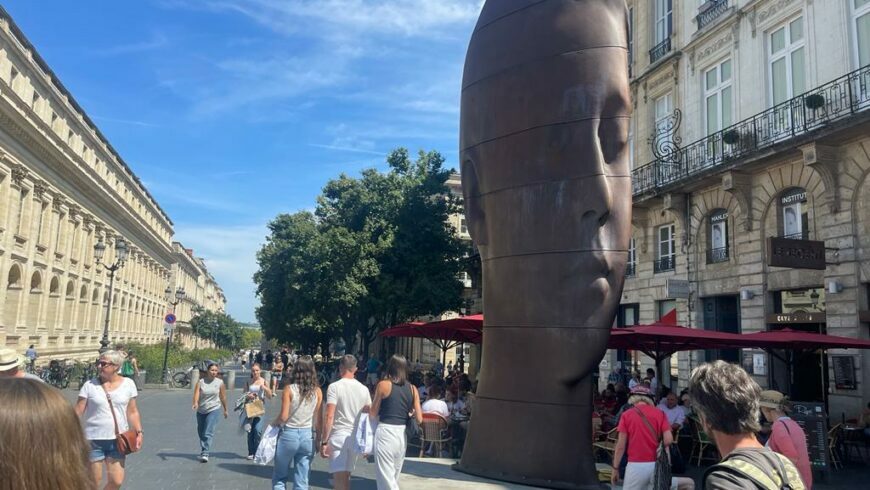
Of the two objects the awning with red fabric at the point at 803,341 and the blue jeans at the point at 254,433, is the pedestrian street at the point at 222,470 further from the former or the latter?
the awning with red fabric at the point at 803,341

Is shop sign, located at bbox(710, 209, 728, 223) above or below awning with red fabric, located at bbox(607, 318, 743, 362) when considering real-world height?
above

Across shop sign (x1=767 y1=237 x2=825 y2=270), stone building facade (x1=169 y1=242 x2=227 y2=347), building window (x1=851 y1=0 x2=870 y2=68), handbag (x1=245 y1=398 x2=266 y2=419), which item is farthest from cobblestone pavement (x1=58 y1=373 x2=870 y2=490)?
stone building facade (x1=169 y1=242 x2=227 y2=347)

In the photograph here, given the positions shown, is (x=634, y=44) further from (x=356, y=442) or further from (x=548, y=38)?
(x=356, y=442)

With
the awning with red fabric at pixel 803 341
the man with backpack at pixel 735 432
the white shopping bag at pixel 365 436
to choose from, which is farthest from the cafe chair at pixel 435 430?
the man with backpack at pixel 735 432

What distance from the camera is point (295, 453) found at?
22.6 feet

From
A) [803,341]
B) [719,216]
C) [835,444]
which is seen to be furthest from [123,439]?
[719,216]

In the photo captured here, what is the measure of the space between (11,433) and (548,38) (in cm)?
758

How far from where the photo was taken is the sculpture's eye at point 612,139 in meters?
7.73

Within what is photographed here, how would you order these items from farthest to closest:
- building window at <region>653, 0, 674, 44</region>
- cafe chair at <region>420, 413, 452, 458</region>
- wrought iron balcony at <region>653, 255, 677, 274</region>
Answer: building window at <region>653, 0, 674, 44</region>
wrought iron balcony at <region>653, 255, 677, 274</region>
cafe chair at <region>420, 413, 452, 458</region>

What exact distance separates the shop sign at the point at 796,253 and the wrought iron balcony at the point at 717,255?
434 centimetres

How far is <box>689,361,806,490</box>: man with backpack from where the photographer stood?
2.24 metres

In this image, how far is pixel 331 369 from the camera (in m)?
30.8

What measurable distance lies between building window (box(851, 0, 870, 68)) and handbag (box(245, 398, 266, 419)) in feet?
47.1

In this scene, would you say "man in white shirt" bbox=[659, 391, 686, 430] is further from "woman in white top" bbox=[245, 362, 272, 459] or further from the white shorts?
"woman in white top" bbox=[245, 362, 272, 459]
